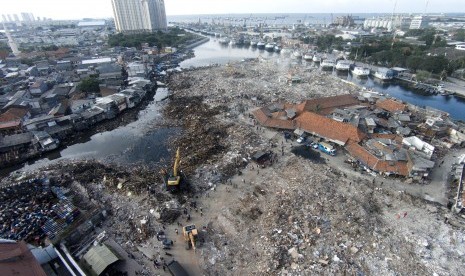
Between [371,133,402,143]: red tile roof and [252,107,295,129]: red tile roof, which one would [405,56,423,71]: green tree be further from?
[252,107,295,129]: red tile roof

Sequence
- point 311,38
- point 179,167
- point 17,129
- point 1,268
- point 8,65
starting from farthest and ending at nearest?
point 311,38
point 8,65
point 17,129
point 179,167
point 1,268

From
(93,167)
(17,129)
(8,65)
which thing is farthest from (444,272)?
(8,65)

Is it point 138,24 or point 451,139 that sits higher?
point 138,24

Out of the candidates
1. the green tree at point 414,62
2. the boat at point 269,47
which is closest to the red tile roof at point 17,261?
the green tree at point 414,62

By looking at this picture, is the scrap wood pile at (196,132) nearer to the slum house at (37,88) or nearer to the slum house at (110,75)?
the slum house at (110,75)

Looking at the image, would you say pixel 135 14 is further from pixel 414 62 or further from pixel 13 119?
pixel 414 62

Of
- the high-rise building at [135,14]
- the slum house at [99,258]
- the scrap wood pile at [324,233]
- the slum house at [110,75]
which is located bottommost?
the scrap wood pile at [324,233]

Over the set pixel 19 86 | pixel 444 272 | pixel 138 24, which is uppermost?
pixel 138 24

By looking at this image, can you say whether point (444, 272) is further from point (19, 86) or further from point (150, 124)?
point (19, 86)
